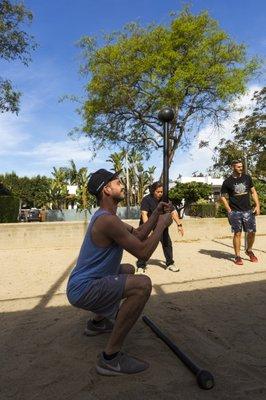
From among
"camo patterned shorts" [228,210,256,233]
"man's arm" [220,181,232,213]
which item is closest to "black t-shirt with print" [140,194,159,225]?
"man's arm" [220,181,232,213]

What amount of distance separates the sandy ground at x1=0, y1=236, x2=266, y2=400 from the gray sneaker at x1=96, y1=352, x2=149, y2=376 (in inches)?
2.2

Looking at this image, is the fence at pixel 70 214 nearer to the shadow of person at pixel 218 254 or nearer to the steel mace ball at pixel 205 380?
the shadow of person at pixel 218 254

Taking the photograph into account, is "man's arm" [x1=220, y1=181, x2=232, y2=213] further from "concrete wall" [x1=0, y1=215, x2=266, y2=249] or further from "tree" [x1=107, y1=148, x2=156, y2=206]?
"tree" [x1=107, y1=148, x2=156, y2=206]

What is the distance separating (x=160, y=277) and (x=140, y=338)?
3138mm

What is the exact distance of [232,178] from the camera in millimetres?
8406

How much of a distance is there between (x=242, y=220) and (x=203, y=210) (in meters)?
12.0

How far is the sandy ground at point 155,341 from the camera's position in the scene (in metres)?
3.10

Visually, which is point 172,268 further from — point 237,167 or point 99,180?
point 99,180

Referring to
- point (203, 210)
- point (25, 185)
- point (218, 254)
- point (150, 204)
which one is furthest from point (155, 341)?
point (25, 185)

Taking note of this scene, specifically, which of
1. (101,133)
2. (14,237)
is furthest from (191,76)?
(14,237)

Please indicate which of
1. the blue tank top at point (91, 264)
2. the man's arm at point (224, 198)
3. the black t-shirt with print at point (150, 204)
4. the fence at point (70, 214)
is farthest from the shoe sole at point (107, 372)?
the fence at point (70, 214)

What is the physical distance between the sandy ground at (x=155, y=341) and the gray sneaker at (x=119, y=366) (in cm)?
6

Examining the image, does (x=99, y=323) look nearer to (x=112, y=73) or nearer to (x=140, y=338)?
(x=140, y=338)

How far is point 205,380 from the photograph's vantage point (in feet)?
9.99
